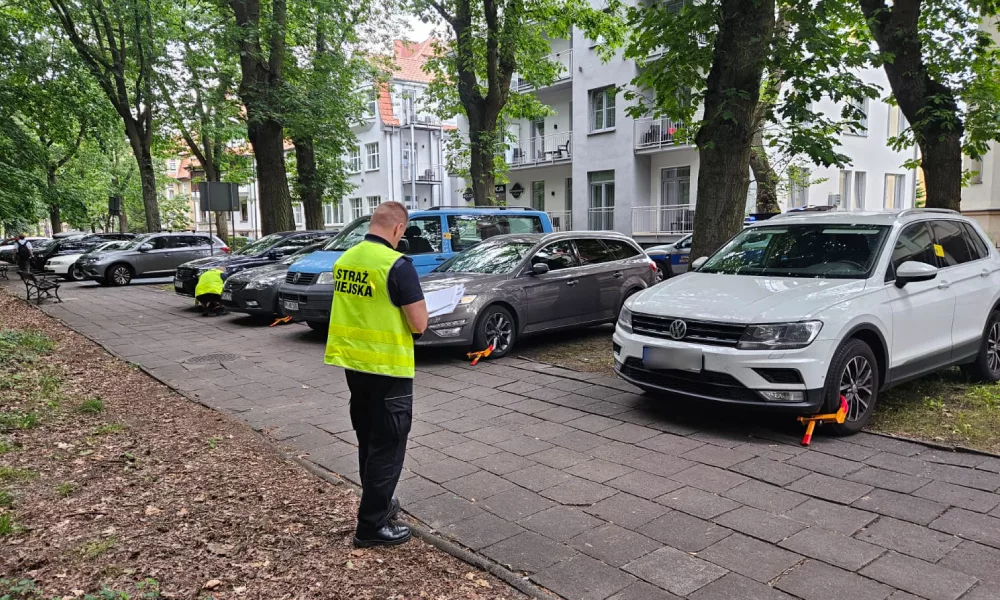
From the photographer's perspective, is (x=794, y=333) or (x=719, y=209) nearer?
(x=794, y=333)

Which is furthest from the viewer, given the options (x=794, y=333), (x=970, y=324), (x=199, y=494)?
(x=970, y=324)

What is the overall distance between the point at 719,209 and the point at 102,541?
7.49 m

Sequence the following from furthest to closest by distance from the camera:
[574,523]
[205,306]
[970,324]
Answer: [205,306], [970,324], [574,523]

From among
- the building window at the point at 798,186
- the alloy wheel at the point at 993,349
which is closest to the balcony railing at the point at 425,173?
the building window at the point at 798,186

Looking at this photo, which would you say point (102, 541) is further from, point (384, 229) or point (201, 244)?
point (201, 244)

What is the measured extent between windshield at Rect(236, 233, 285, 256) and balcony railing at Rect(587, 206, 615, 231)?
1536 centimetres

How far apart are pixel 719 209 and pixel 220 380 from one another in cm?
650

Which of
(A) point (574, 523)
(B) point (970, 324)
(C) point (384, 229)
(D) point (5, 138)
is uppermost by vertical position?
(D) point (5, 138)

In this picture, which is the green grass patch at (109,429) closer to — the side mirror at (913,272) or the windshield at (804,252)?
the windshield at (804,252)

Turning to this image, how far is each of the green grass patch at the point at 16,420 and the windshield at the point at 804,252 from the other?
21.0 feet

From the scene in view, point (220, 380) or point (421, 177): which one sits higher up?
point (421, 177)

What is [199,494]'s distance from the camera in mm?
4602

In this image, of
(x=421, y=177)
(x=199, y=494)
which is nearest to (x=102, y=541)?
(x=199, y=494)

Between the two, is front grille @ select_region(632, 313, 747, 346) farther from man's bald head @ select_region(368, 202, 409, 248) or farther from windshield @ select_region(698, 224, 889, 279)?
man's bald head @ select_region(368, 202, 409, 248)
